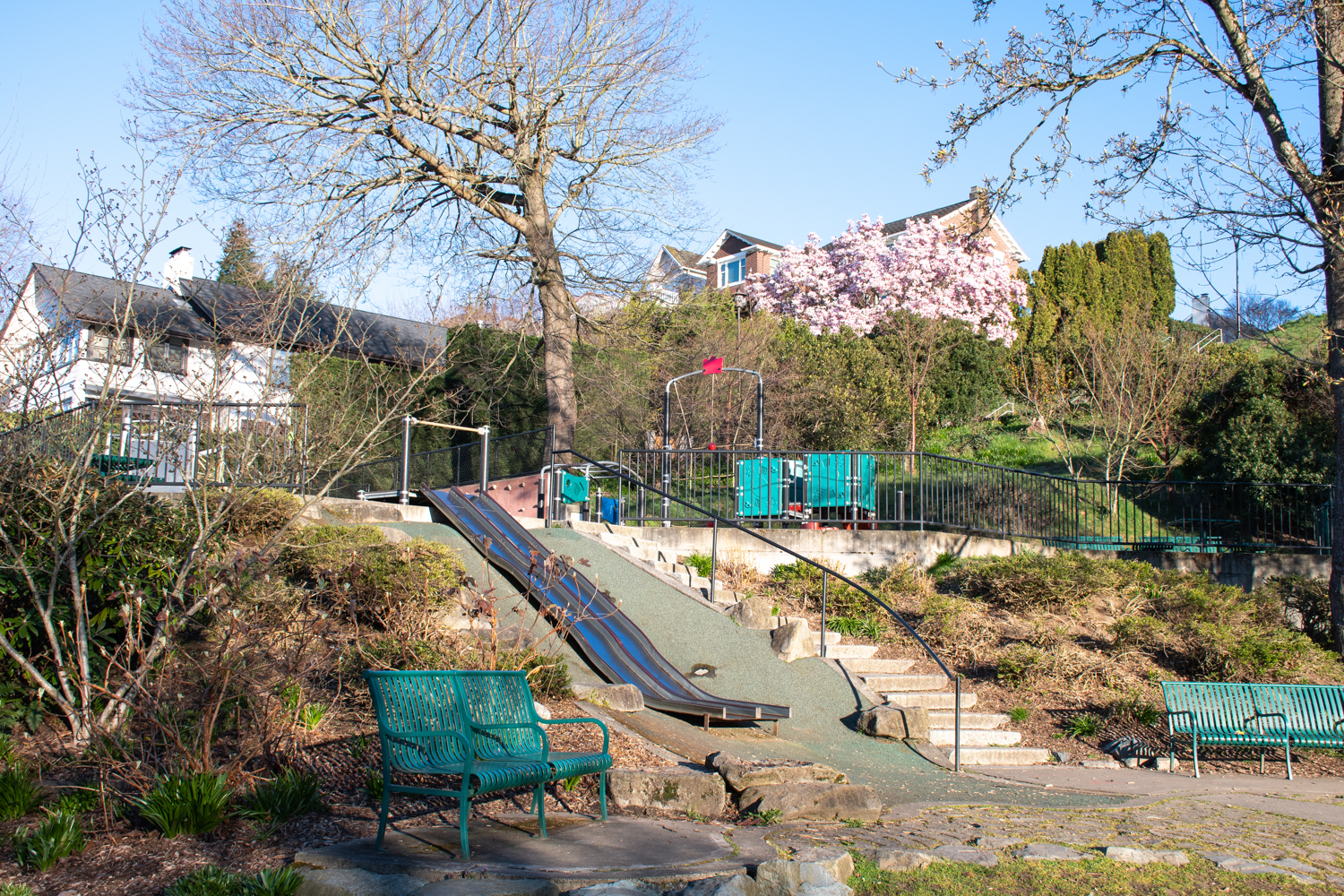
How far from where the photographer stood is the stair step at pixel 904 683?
32.5ft

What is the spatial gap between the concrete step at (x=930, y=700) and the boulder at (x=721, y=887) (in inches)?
233

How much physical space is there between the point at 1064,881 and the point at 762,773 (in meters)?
2.01

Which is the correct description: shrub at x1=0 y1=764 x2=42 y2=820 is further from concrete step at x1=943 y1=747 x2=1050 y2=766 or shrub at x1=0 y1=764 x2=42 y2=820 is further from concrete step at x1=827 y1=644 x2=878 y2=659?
concrete step at x1=827 y1=644 x2=878 y2=659

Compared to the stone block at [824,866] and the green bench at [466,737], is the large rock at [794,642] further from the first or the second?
the stone block at [824,866]

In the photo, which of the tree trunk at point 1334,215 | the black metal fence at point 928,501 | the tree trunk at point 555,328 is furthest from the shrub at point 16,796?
the tree trunk at point 555,328

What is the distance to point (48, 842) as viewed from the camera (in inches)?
164

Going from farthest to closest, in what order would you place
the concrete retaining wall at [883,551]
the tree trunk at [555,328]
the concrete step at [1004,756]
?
the tree trunk at [555,328] → the concrete retaining wall at [883,551] → the concrete step at [1004,756]

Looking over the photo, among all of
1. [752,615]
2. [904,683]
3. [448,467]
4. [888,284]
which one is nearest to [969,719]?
[904,683]

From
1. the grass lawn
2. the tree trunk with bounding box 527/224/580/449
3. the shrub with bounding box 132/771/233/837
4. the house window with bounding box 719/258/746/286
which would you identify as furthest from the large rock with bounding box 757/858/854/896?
the house window with bounding box 719/258/746/286

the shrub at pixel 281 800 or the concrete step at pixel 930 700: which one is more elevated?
the shrub at pixel 281 800

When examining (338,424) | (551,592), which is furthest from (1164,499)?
(338,424)

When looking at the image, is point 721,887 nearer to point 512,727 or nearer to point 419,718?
point 512,727

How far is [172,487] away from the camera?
12.1 metres

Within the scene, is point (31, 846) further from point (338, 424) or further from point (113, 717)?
point (338, 424)
